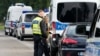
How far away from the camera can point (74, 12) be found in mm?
16859

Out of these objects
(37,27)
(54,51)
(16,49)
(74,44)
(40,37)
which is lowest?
(16,49)

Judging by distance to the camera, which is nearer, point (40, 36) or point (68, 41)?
point (68, 41)

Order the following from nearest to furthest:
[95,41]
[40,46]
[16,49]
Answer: [95,41], [40,46], [16,49]

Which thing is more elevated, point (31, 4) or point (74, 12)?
point (74, 12)

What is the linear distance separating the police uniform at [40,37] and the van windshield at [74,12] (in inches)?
111

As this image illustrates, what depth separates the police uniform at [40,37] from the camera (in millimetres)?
13727

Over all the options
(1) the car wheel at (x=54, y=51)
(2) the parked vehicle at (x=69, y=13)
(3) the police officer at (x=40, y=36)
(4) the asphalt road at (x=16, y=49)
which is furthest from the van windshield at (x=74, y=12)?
(4) the asphalt road at (x=16, y=49)

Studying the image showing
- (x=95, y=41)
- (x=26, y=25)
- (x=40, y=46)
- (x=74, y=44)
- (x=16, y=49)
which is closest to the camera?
(x=95, y=41)

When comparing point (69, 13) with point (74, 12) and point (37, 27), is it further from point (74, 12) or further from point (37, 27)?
point (37, 27)

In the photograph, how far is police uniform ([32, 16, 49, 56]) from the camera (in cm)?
1373

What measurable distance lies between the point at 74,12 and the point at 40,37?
3.31 meters

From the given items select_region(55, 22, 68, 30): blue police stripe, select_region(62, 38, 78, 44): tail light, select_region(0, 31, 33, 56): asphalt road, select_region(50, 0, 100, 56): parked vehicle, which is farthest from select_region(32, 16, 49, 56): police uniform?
select_region(0, 31, 33, 56): asphalt road

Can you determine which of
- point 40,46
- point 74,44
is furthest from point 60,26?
point 74,44

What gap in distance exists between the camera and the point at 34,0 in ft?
173
